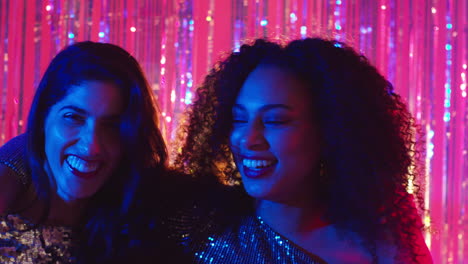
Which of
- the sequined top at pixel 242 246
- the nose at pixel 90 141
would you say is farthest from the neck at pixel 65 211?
the sequined top at pixel 242 246

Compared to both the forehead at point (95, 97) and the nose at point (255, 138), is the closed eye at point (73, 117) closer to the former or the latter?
the forehead at point (95, 97)

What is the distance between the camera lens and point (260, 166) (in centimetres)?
136

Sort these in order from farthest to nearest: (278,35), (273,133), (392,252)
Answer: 1. (278,35)
2. (392,252)
3. (273,133)

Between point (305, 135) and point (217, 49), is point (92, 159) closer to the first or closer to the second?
point (305, 135)

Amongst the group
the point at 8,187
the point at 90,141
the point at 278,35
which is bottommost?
the point at 8,187

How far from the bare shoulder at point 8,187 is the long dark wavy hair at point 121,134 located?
0.04 metres

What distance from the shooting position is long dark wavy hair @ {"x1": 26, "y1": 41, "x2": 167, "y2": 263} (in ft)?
4.63

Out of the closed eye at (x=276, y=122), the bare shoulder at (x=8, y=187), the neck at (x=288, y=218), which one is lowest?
the neck at (x=288, y=218)

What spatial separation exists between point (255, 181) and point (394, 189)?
16.8 inches

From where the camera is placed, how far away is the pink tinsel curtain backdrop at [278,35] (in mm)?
2600

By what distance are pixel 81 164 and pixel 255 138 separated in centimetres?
45

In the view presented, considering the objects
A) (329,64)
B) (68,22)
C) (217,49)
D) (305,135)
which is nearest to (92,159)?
(305,135)

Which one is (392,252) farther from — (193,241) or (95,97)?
(95,97)

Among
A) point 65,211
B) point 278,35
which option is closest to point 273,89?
point 65,211
